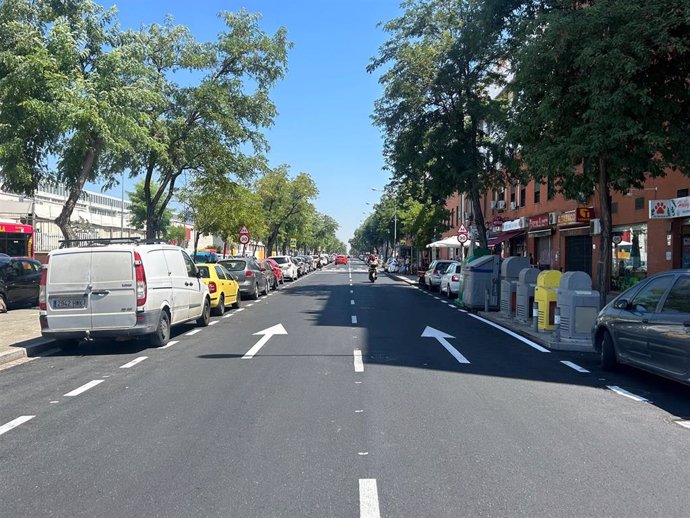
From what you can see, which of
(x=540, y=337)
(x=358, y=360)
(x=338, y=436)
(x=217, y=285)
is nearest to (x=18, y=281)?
(x=217, y=285)

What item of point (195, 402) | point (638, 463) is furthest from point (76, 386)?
point (638, 463)

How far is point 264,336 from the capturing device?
43.3 feet

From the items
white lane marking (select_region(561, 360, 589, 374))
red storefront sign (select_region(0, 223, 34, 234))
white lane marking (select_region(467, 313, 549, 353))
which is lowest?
white lane marking (select_region(561, 360, 589, 374))

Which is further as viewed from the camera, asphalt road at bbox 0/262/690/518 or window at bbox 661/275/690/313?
window at bbox 661/275/690/313

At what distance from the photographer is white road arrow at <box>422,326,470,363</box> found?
10484mm

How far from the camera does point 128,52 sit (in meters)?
15.4

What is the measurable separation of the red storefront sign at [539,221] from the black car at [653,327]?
21.9m

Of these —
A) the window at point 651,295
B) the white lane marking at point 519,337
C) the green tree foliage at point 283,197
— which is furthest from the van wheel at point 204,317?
the green tree foliage at point 283,197

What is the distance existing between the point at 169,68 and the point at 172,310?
40.1 ft

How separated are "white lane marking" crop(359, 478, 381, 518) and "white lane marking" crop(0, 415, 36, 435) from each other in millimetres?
3860

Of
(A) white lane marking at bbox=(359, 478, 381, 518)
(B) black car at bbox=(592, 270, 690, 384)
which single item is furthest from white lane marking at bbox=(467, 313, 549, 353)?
(A) white lane marking at bbox=(359, 478, 381, 518)

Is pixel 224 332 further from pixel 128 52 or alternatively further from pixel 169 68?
pixel 169 68

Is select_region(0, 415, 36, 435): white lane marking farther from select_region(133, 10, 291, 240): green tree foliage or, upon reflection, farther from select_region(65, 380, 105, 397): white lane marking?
select_region(133, 10, 291, 240): green tree foliage

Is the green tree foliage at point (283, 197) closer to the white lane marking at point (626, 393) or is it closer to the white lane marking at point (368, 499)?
the white lane marking at point (626, 393)
